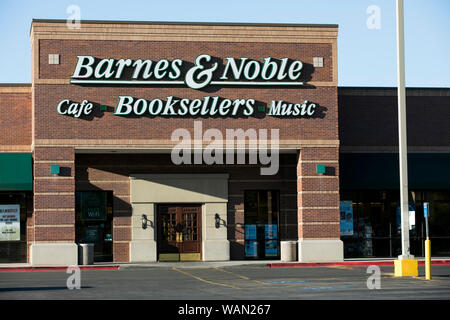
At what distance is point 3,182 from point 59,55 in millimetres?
5861

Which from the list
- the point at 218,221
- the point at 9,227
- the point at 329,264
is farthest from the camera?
the point at 218,221

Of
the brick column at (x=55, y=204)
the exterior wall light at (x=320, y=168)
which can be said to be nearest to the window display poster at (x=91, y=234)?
the brick column at (x=55, y=204)

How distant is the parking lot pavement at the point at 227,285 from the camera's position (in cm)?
1802

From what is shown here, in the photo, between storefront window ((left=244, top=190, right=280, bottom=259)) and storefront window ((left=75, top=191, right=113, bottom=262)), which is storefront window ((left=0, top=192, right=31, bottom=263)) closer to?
storefront window ((left=75, top=191, right=113, bottom=262))

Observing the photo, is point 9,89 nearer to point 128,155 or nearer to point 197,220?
point 128,155

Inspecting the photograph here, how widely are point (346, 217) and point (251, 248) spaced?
15.1 feet

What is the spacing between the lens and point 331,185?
33531 mm

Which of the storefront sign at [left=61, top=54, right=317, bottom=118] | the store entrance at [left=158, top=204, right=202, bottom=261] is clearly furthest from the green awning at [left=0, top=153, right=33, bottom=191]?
the store entrance at [left=158, top=204, right=202, bottom=261]

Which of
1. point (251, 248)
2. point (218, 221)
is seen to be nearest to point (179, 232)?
point (218, 221)

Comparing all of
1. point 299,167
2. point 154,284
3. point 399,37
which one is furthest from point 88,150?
point 399,37

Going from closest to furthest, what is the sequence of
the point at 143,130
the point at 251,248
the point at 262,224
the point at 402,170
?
the point at 402,170
the point at 143,130
the point at 251,248
the point at 262,224

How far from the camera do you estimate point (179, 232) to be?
116 feet

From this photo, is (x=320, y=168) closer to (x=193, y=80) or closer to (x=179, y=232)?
(x=193, y=80)

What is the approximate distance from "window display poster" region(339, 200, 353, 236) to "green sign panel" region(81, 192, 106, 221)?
1090 cm
